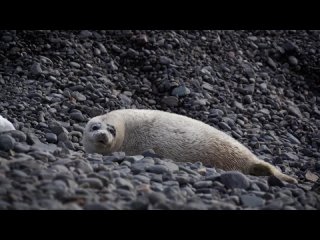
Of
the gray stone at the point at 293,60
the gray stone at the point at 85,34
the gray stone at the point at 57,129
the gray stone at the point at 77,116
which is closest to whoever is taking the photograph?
the gray stone at the point at 57,129

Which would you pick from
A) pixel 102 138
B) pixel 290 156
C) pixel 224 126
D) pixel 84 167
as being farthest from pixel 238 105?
pixel 84 167

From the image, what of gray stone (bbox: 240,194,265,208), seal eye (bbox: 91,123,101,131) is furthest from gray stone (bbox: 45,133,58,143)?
gray stone (bbox: 240,194,265,208)

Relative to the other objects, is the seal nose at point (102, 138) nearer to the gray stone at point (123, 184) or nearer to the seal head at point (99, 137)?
the seal head at point (99, 137)

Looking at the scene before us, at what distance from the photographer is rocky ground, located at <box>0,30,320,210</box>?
302cm

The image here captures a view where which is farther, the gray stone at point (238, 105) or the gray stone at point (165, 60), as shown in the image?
the gray stone at point (165, 60)

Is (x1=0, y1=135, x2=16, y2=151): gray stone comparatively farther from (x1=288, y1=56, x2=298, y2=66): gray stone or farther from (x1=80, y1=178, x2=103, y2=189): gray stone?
(x1=288, y1=56, x2=298, y2=66): gray stone

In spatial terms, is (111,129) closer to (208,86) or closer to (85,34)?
(208,86)

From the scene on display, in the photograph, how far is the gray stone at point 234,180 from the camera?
320 cm

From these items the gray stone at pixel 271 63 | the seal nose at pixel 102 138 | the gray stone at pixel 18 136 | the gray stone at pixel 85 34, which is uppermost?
the gray stone at pixel 85 34

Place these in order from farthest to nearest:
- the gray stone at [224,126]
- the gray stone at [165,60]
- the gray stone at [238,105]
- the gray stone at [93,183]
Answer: the gray stone at [165,60]
the gray stone at [238,105]
the gray stone at [224,126]
the gray stone at [93,183]

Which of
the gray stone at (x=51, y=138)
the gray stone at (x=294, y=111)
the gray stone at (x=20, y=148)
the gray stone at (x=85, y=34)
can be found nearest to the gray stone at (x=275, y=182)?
the gray stone at (x=20, y=148)

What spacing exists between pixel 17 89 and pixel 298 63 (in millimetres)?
4479

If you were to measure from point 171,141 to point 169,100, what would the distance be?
6.56ft

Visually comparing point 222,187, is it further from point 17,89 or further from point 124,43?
point 124,43
